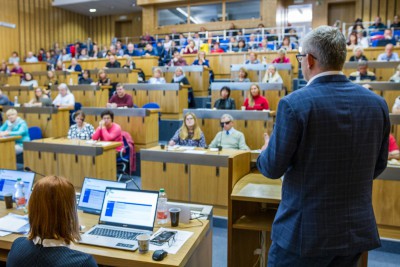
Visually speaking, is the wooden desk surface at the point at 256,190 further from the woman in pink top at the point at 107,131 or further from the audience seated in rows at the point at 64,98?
the audience seated in rows at the point at 64,98

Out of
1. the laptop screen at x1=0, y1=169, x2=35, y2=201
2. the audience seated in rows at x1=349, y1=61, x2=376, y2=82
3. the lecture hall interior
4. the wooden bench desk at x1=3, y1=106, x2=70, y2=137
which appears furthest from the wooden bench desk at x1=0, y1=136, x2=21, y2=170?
the audience seated in rows at x1=349, y1=61, x2=376, y2=82

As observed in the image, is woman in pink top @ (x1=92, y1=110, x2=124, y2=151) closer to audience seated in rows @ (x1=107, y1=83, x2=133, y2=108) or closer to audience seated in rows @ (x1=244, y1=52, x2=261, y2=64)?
audience seated in rows @ (x1=107, y1=83, x2=133, y2=108)

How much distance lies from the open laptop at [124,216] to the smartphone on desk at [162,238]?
0.09m

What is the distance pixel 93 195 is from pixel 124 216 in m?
0.37

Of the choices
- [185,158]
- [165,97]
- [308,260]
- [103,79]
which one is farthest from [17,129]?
[308,260]

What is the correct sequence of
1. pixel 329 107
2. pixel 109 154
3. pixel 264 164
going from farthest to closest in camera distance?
pixel 109 154 → pixel 264 164 → pixel 329 107

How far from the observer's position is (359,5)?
12430 mm

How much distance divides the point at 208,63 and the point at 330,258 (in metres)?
8.43

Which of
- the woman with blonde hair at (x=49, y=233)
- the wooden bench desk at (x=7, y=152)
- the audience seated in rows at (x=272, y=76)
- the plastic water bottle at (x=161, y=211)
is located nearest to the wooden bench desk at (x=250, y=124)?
the audience seated in rows at (x=272, y=76)

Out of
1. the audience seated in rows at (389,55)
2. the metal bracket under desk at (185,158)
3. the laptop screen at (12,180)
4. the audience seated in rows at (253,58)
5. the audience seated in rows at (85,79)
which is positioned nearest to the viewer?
the laptop screen at (12,180)

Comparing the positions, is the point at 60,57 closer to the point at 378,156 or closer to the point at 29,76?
the point at 29,76

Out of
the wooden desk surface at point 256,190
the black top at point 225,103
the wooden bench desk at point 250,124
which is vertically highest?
the black top at point 225,103

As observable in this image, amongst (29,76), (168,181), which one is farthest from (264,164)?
(29,76)

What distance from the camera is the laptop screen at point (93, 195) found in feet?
7.86
